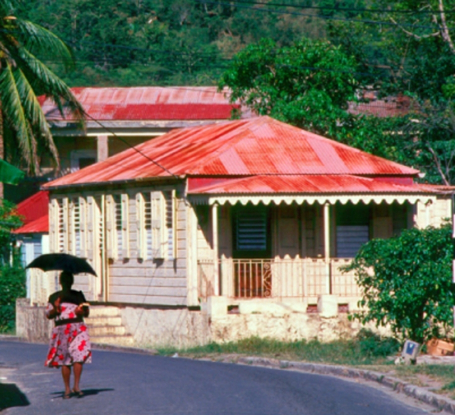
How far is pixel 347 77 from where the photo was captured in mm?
28812

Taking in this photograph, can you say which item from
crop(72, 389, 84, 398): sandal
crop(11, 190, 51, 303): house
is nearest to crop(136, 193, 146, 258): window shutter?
crop(11, 190, 51, 303): house

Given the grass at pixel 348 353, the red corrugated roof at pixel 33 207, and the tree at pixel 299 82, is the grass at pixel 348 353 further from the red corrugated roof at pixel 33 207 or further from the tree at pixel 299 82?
the red corrugated roof at pixel 33 207

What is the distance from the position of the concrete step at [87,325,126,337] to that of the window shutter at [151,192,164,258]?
8.59ft

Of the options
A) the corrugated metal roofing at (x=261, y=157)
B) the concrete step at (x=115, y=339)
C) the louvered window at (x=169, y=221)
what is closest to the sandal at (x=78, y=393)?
the corrugated metal roofing at (x=261, y=157)

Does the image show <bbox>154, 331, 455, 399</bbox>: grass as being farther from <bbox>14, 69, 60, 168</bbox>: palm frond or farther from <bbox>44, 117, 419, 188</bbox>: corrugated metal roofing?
<bbox>14, 69, 60, 168</bbox>: palm frond

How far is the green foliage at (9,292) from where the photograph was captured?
106 feet

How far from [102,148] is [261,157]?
15595 millimetres

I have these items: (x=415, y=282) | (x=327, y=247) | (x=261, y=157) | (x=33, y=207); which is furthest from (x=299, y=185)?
(x=33, y=207)

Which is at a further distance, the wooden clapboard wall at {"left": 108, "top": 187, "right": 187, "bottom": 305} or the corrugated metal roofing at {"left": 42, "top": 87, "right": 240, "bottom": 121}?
the corrugated metal roofing at {"left": 42, "top": 87, "right": 240, "bottom": 121}

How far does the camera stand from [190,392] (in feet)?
43.8

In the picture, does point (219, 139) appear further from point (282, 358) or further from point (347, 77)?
point (282, 358)

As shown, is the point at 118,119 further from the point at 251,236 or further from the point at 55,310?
the point at 55,310

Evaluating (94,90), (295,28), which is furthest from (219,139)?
(295,28)

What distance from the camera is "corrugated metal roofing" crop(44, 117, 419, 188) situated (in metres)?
22.8
